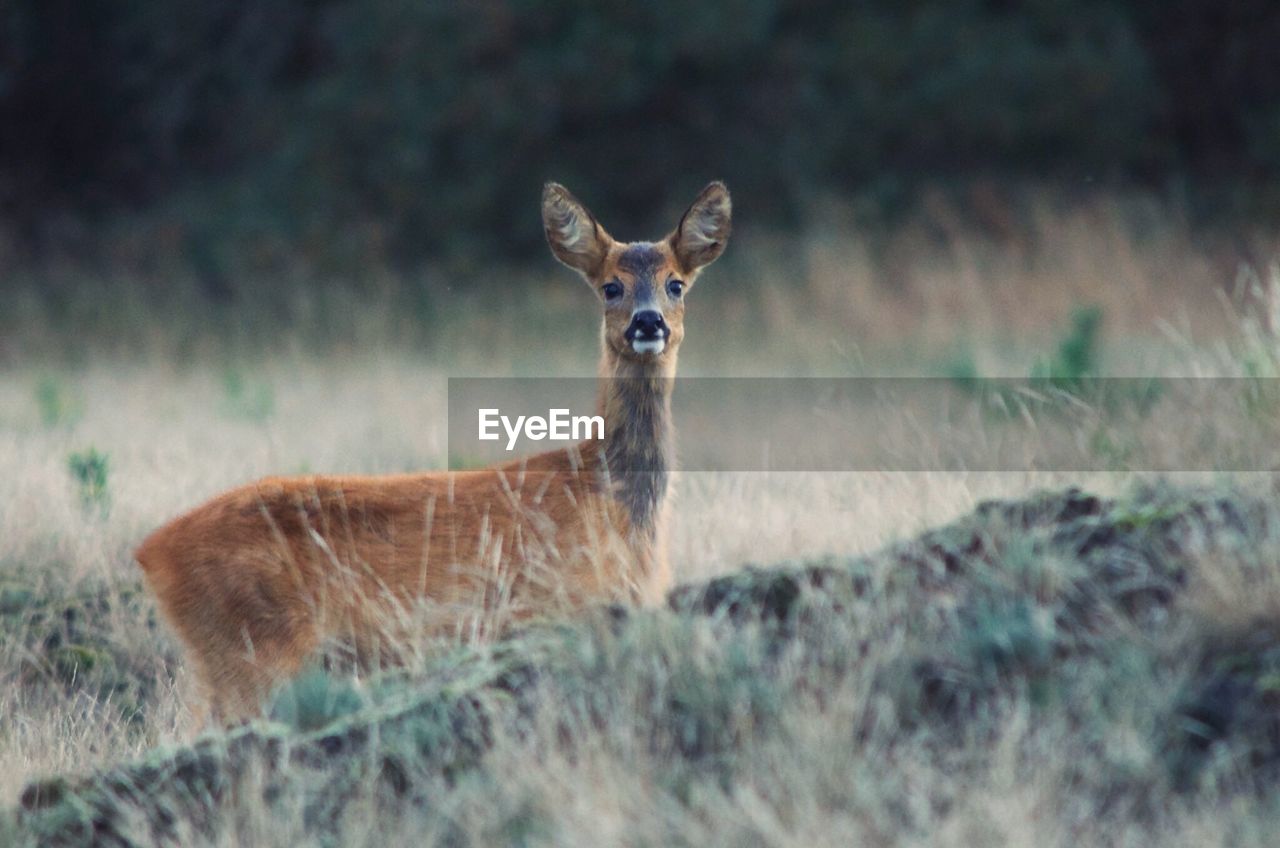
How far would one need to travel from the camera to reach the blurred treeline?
17.2 m

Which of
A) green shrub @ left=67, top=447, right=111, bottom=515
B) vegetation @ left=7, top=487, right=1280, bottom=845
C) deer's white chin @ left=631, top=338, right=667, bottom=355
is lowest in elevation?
vegetation @ left=7, top=487, right=1280, bottom=845

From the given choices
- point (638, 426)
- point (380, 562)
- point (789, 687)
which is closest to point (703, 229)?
point (638, 426)

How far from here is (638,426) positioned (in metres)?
6.45

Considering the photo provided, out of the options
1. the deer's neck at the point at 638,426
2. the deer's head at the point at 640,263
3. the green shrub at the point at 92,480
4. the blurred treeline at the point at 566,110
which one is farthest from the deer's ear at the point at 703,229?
the blurred treeline at the point at 566,110

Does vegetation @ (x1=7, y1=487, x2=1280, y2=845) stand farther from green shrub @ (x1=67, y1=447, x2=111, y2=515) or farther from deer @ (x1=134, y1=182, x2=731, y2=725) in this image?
green shrub @ (x1=67, y1=447, x2=111, y2=515)

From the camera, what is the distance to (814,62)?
61.0 feet

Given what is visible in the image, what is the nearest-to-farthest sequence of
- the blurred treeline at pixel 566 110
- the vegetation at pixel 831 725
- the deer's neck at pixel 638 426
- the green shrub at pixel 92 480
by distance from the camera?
1. the vegetation at pixel 831 725
2. the deer's neck at pixel 638 426
3. the green shrub at pixel 92 480
4. the blurred treeline at pixel 566 110

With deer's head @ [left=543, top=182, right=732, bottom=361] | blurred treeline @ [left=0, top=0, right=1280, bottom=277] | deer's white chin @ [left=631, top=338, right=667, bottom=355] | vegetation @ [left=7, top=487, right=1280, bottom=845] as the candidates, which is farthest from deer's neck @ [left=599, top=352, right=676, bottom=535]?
blurred treeline @ [left=0, top=0, right=1280, bottom=277]

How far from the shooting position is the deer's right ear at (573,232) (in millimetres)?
6594

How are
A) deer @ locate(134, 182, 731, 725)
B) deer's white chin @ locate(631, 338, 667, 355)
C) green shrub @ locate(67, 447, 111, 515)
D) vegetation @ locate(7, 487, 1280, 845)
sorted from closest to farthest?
1. vegetation @ locate(7, 487, 1280, 845)
2. deer @ locate(134, 182, 731, 725)
3. deer's white chin @ locate(631, 338, 667, 355)
4. green shrub @ locate(67, 447, 111, 515)

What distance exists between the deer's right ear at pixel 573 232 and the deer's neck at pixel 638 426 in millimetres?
404

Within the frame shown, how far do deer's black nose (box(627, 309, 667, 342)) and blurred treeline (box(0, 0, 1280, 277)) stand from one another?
10.8 metres

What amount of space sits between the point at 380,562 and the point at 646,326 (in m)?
1.43

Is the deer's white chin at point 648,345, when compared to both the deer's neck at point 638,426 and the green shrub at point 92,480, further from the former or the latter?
the green shrub at point 92,480
